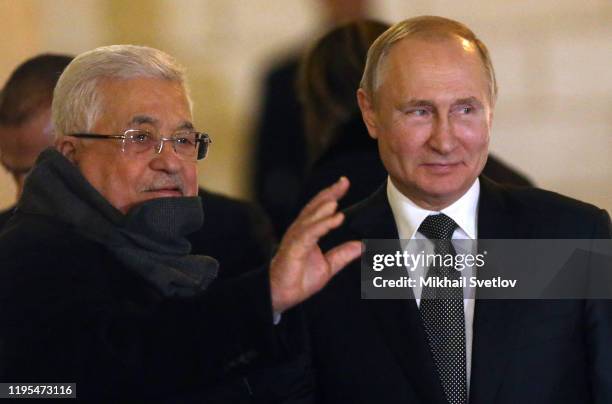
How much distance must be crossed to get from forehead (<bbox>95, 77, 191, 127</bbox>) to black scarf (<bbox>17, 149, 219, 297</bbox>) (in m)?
0.16

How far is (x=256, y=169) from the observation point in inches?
217

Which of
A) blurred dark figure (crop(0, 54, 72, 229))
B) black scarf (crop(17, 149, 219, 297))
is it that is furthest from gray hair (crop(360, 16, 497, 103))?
blurred dark figure (crop(0, 54, 72, 229))

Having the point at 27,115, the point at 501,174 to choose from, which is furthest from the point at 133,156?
the point at 501,174

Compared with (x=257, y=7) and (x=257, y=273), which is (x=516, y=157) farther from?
(x=257, y=273)

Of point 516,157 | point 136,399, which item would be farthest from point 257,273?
point 516,157

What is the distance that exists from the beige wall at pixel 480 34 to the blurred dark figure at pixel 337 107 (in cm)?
194

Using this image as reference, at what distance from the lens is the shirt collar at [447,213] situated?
278 centimetres

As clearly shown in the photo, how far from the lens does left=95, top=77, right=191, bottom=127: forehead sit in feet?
9.22

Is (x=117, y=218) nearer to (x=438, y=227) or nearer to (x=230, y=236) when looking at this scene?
(x=438, y=227)

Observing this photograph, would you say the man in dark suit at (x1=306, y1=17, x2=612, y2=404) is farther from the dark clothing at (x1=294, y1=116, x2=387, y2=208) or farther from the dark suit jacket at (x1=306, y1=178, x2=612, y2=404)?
the dark clothing at (x1=294, y1=116, x2=387, y2=208)

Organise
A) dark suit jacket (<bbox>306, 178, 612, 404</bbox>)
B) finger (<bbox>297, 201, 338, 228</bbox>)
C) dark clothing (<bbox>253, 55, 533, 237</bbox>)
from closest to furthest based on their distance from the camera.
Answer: finger (<bbox>297, 201, 338, 228</bbox>) → dark suit jacket (<bbox>306, 178, 612, 404</bbox>) → dark clothing (<bbox>253, 55, 533, 237</bbox>)

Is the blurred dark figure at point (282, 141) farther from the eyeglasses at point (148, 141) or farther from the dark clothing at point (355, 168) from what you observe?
the eyeglasses at point (148, 141)

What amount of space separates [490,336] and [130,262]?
2.46ft

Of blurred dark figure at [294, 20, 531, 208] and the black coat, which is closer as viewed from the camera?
the black coat
